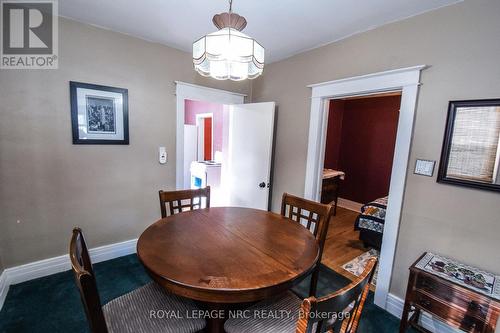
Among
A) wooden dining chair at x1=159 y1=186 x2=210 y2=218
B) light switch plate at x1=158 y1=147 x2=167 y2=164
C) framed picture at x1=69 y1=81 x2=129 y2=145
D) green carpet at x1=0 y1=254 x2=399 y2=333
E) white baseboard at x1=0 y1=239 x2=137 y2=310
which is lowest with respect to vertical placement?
green carpet at x1=0 y1=254 x2=399 y2=333

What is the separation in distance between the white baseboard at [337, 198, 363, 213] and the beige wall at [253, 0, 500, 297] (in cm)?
296

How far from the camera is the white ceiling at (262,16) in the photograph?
167 centimetres

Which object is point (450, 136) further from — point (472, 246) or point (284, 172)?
point (284, 172)

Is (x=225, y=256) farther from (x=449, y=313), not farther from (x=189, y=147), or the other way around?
(x=189, y=147)

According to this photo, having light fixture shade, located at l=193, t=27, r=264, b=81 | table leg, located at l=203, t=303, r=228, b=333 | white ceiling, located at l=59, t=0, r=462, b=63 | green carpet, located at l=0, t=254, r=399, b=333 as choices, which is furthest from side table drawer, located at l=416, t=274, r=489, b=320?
white ceiling, located at l=59, t=0, r=462, b=63

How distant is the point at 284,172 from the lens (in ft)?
9.43

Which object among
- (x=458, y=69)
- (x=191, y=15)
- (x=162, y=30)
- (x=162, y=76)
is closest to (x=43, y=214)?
(x=162, y=76)

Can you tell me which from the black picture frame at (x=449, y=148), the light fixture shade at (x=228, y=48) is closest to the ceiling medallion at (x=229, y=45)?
the light fixture shade at (x=228, y=48)

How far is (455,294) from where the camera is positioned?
4.51ft

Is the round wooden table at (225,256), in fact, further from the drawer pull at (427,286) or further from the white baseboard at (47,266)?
the white baseboard at (47,266)

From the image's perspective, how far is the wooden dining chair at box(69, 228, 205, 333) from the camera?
88 centimetres

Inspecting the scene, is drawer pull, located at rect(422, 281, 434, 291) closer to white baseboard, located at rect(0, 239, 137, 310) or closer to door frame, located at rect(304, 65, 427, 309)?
door frame, located at rect(304, 65, 427, 309)

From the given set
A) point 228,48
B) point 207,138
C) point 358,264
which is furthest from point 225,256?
point 207,138

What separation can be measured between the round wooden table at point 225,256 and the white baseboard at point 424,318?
1095 mm
